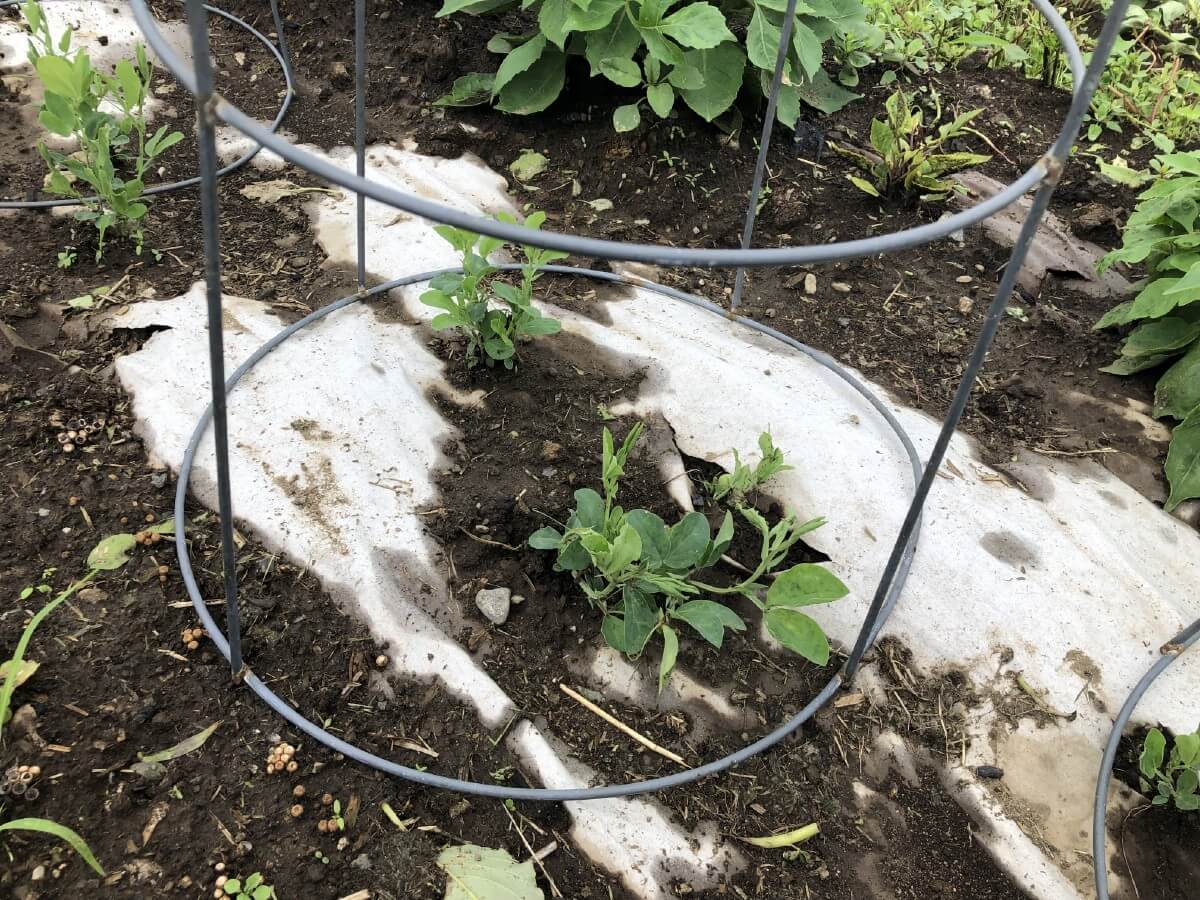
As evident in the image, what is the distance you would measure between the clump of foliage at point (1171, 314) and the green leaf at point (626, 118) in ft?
4.64

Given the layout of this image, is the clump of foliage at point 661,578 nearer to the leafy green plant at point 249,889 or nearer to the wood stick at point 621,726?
the wood stick at point 621,726

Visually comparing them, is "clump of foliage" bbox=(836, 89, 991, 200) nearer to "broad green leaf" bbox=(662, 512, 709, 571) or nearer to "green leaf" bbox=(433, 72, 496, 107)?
"green leaf" bbox=(433, 72, 496, 107)

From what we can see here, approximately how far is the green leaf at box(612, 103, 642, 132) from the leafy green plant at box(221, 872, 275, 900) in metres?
2.25

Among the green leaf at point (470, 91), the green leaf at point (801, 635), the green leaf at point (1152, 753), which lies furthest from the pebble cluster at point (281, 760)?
the green leaf at point (470, 91)

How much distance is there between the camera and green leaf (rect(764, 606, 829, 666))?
1.59m

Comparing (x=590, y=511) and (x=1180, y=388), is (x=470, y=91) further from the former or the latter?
(x=1180, y=388)

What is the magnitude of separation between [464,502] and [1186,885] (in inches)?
60.0

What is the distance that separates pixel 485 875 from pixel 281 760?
1.35 feet

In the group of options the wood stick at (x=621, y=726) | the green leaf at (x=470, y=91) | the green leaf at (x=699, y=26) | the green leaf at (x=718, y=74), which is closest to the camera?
the wood stick at (x=621, y=726)

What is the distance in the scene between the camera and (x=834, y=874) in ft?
5.02

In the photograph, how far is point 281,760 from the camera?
5.08ft

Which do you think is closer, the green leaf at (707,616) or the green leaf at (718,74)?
the green leaf at (707,616)

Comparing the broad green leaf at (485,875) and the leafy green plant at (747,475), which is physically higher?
the leafy green plant at (747,475)

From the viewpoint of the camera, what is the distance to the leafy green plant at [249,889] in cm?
139
